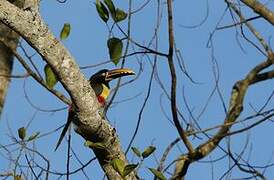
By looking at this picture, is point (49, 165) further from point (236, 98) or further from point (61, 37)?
point (236, 98)

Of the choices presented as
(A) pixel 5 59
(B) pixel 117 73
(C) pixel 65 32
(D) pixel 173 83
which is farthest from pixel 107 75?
(D) pixel 173 83

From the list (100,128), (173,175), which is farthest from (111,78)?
(173,175)

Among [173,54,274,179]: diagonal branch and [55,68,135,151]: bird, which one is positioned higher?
[55,68,135,151]: bird

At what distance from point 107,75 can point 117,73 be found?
27 centimetres

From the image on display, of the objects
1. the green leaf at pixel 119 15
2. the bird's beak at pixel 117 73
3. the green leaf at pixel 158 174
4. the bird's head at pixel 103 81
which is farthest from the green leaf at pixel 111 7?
the bird's head at pixel 103 81

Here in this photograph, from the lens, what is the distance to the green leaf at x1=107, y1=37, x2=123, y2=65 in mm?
3572

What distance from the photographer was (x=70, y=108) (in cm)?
375

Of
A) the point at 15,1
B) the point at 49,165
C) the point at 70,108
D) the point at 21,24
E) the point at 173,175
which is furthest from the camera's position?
the point at 15,1

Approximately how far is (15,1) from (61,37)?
31.3 inches

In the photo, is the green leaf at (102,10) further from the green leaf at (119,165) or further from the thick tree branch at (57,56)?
the green leaf at (119,165)

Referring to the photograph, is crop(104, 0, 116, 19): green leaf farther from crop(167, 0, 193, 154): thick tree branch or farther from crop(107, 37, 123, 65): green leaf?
crop(167, 0, 193, 154): thick tree branch

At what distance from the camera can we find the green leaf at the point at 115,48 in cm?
357

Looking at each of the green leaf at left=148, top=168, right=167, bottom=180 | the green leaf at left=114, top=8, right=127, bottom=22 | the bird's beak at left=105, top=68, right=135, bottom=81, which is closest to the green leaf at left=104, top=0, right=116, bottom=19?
the green leaf at left=114, top=8, right=127, bottom=22

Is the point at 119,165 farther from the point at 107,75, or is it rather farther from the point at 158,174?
the point at 107,75
